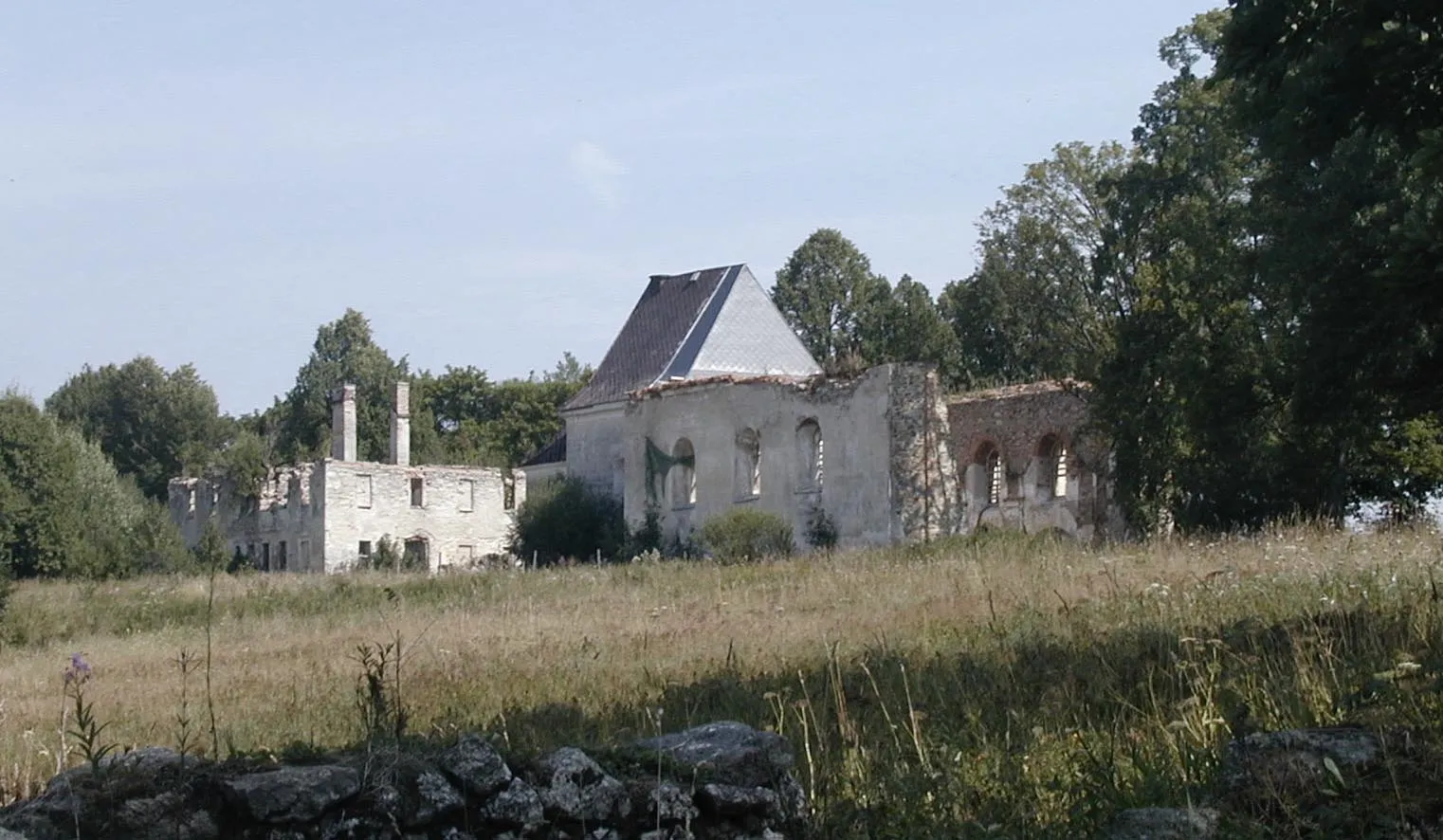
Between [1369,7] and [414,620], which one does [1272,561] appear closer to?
[1369,7]

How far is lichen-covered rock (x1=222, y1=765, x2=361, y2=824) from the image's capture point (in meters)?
5.70

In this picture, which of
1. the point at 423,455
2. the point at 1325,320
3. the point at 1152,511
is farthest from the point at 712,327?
the point at 1325,320

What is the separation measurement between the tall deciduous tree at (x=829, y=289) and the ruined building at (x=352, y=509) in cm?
2005

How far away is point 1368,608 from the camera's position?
415 inches

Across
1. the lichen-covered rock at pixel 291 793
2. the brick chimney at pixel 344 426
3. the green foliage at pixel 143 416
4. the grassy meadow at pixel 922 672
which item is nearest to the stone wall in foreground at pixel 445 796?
the lichen-covered rock at pixel 291 793

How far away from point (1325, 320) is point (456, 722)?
862cm

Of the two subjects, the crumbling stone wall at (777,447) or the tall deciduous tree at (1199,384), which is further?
the crumbling stone wall at (777,447)

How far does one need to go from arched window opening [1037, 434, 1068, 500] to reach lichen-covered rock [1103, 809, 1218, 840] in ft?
122

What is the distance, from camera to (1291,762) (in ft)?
20.3

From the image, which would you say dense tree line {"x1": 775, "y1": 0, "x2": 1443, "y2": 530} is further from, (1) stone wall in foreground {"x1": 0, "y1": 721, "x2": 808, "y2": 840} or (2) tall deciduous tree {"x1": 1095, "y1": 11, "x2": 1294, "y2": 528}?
(1) stone wall in foreground {"x1": 0, "y1": 721, "x2": 808, "y2": 840}

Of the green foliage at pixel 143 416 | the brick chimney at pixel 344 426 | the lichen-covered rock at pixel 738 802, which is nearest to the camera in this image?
the lichen-covered rock at pixel 738 802

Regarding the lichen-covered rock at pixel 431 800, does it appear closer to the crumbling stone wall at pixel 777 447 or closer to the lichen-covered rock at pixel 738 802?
the lichen-covered rock at pixel 738 802

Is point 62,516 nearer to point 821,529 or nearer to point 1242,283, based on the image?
point 821,529

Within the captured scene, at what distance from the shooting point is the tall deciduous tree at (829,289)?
82.3 meters
